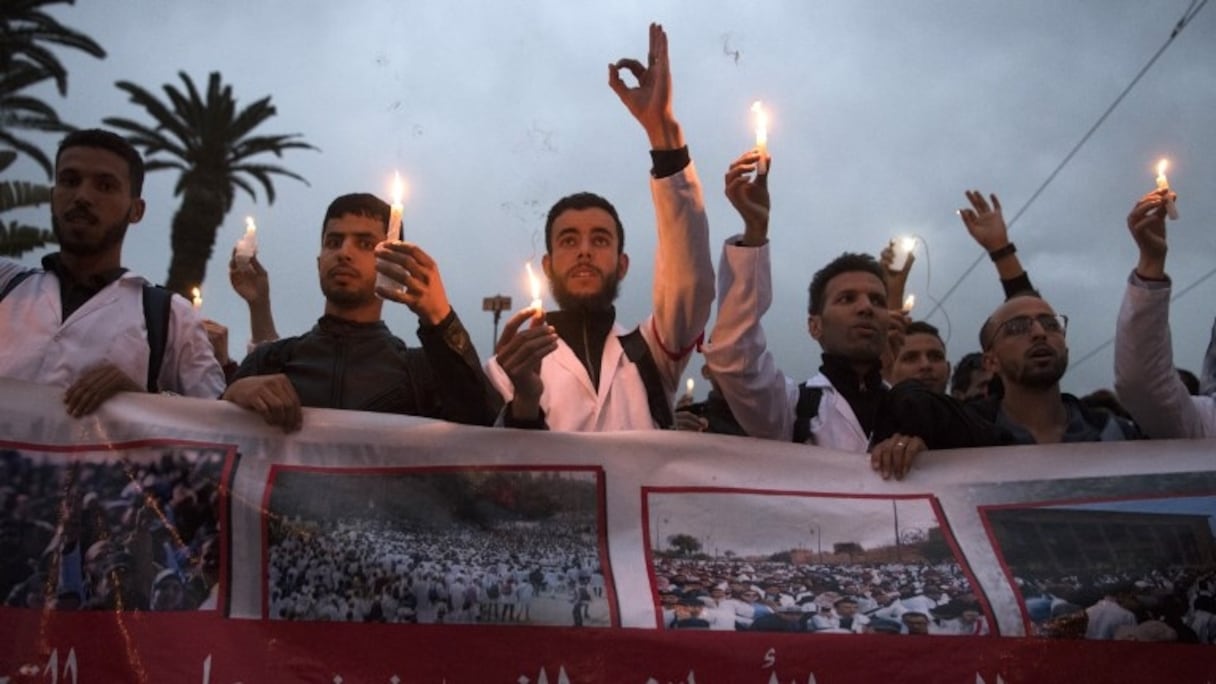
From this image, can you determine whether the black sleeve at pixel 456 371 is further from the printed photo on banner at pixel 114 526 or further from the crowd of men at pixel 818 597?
the crowd of men at pixel 818 597

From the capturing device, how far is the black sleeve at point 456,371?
300cm

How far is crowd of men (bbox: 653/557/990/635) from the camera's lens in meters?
2.56

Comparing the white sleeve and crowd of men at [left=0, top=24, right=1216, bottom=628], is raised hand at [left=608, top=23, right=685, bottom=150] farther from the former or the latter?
the white sleeve

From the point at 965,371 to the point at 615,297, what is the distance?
265 cm

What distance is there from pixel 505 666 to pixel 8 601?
47.8 inches

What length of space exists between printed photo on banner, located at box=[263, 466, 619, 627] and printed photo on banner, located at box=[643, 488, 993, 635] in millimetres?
193

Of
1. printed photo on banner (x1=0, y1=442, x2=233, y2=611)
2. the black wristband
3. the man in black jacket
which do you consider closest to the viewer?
printed photo on banner (x1=0, y1=442, x2=233, y2=611)

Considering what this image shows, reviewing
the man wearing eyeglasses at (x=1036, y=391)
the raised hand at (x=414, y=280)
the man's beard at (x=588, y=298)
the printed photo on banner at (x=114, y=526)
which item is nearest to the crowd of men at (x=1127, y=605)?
the man wearing eyeglasses at (x=1036, y=391)

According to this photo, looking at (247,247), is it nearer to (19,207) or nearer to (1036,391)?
(1036,391)

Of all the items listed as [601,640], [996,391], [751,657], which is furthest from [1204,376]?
[601,640]

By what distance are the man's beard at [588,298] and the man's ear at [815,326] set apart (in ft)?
3.04

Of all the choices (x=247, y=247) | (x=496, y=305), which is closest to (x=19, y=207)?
(x=496, y=305)

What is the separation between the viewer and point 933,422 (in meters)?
3.28

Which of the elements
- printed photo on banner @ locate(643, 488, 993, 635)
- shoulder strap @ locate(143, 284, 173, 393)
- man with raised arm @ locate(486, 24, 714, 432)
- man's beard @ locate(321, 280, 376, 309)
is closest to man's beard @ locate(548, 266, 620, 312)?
man with raised arm @ locate(486, 24, 714, 432)
